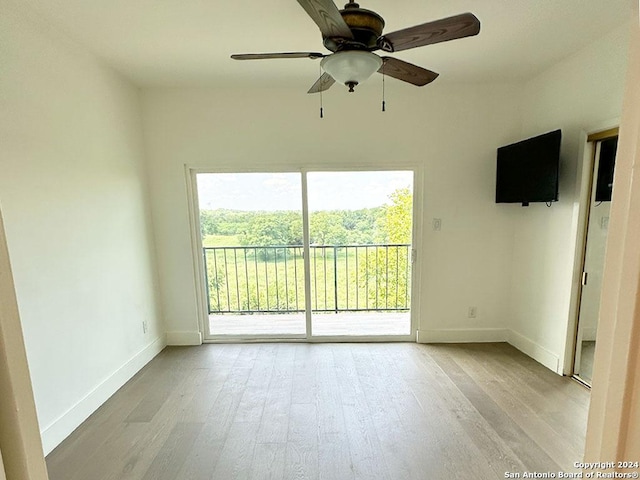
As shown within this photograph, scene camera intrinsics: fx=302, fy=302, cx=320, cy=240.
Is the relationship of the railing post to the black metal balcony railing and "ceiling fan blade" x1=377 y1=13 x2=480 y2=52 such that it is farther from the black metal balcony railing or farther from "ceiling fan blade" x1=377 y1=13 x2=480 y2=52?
"ceiling fan blade" x1=377 y1=13 x2=480 y2=52

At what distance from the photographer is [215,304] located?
375cm

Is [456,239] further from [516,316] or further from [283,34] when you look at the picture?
[283,34]

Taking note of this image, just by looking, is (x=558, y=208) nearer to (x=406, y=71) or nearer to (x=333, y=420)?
(x=406, y=71)

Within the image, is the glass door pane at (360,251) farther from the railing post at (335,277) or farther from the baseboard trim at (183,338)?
the baseboard trim at (183,338)

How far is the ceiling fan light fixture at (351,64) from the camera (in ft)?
4.56

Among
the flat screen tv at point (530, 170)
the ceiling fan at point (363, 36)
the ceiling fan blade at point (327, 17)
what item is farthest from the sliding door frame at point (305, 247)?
the ceiling fan blade at point (327, 17)

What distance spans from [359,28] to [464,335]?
299 centimetres

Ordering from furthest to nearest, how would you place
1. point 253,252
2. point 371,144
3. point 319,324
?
point 319,324 < point 253,252 < point 371,144

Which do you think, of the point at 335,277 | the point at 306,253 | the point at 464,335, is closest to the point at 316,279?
the point at 306,253

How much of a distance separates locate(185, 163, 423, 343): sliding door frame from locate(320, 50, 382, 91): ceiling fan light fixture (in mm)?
1513

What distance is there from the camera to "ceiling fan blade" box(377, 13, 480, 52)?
127cm

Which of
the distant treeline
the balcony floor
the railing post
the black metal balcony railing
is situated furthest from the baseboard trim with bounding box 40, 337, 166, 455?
the railing post

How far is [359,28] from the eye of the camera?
1.38 m

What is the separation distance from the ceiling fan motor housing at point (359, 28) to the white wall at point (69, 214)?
178cm
